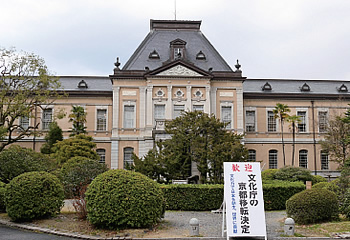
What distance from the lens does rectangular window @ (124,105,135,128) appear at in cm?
3297

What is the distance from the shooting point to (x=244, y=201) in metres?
9.77

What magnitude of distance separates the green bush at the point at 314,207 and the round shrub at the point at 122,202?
13.7 feet

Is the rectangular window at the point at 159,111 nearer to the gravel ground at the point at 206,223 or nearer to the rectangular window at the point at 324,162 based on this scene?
the rectangular window at the point at 324,162

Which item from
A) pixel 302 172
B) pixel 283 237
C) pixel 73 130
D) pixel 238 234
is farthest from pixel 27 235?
pixel 73 130

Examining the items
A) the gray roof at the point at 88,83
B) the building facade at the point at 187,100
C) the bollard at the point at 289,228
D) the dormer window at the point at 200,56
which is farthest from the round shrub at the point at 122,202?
the gray roof at the point at 88,83

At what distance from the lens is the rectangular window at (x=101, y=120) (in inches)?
1377

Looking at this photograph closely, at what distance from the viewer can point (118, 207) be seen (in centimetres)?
1030

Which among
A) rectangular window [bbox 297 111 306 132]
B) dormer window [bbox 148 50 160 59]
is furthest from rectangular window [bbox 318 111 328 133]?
dormer window [bbox 148 50 160 59]

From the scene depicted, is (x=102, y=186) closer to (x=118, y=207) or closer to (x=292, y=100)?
(x=118, y=207)

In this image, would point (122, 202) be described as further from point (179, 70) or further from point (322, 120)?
point (322, 120)

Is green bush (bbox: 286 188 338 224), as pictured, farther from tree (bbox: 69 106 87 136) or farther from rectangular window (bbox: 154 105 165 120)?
tree (bbox: 69 106 87 136)

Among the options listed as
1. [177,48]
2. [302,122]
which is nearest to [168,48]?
[177,48]

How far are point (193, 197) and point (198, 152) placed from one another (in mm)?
2419

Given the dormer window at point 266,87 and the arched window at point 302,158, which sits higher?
the dormer window at point 266,87
